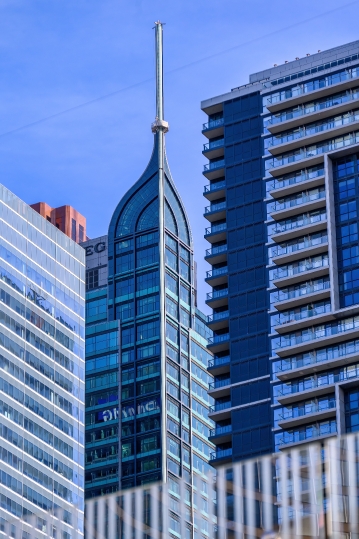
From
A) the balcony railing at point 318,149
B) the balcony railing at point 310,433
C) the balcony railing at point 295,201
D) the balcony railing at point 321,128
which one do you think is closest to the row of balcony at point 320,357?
the balcony railing at point 310,433

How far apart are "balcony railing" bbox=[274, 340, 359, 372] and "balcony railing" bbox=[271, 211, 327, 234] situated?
15.7 metres

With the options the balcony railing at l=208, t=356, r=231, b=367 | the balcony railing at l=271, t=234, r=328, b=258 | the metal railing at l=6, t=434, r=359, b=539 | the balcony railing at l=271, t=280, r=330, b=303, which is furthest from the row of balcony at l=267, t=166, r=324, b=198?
the metal railing at l=6, t=434, r=359, b=539

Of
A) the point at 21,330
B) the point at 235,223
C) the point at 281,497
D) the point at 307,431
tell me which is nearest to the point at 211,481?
the point at 281,497

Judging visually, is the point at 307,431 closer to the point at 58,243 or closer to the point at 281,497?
the point at 58,243

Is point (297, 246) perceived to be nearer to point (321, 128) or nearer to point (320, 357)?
point (321, 128)

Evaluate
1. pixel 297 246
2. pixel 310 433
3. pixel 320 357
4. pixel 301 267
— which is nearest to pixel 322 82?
pixel 297 246

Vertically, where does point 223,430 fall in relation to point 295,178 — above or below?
below

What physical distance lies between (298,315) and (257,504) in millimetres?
112182

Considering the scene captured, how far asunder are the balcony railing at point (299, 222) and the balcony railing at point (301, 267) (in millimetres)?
4415

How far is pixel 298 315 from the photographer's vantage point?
165 m

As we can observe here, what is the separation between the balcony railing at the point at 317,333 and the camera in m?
160

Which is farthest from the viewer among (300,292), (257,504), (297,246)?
(297,246)

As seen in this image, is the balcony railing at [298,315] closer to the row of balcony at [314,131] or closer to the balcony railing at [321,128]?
the row of balcony at [314,131]

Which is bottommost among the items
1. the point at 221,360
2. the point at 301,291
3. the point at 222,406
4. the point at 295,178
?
the point at 222,406
